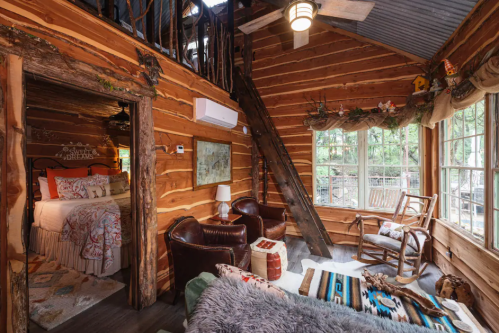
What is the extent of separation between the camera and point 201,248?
2.10 m

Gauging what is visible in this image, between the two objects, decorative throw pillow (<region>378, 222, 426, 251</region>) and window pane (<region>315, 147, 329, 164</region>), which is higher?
window pane (<region>315, 147, 329, 164</region>)

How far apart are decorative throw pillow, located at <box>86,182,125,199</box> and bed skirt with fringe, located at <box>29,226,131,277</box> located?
2.67 ft

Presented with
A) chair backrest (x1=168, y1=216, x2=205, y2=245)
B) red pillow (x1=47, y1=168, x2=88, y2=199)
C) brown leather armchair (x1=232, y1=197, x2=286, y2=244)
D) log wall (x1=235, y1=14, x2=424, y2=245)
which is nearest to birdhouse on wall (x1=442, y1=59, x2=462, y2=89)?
log wall (x1=235, y1=14, x2=424, y2=245)

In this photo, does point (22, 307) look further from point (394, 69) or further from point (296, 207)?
point (394, 69)

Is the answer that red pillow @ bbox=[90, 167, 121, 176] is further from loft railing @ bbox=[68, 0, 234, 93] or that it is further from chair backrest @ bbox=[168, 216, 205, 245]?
chair backrest @ bbox=[168, 216, 205, 245]

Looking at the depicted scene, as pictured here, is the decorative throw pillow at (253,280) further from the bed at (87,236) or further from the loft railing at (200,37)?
the loft railing at (200,37)

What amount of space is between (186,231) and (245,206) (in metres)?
1.55

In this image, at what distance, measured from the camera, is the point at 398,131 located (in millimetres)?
3605

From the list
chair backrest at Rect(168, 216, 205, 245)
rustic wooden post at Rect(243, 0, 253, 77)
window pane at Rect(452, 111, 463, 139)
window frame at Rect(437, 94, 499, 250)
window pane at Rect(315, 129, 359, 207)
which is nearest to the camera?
window frame at Rect(437, 94, 499, 250)

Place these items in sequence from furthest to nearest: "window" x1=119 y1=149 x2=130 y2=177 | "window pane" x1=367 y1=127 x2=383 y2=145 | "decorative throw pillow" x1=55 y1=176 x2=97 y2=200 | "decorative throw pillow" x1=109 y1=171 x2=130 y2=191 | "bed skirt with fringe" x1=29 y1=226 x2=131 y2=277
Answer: "window" x1=119 y1=149 x2=130 y2=177 < "decorative throw pillow" x1=109 y1=171 x2=130 y2=191 < "window pane" x1=367 y1=127 x2=383 y2=145 < "decorative throw pillow" x1=55 y1=176 x2=97 y2=200 < "bed skirt with fringe" x1=29 y1=226 x2=131 y2=277

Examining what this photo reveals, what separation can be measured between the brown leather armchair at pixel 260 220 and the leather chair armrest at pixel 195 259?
122cm

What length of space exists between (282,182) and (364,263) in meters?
1.73

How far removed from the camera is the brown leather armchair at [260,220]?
128 inches

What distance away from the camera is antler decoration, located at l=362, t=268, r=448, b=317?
1.43 metres
